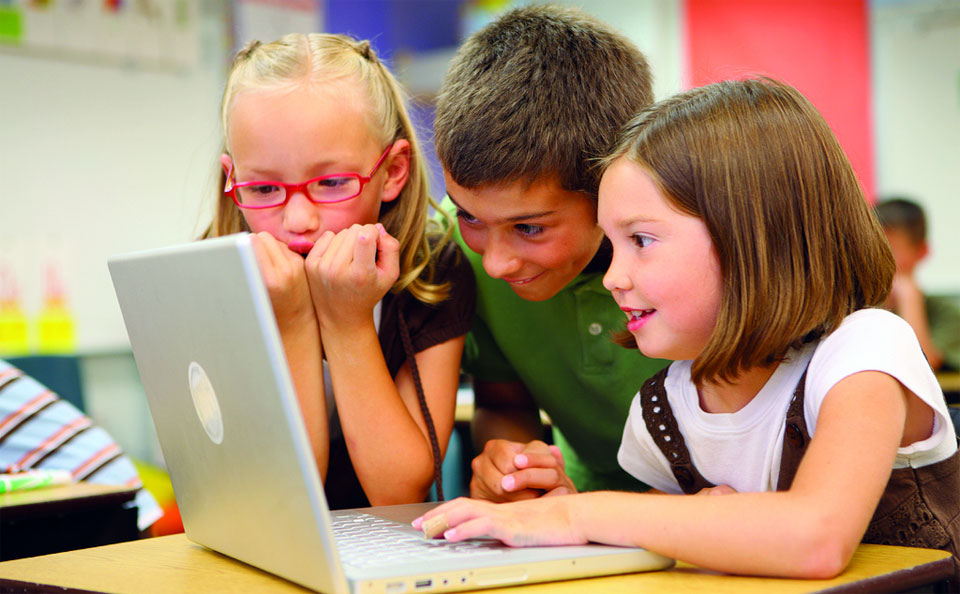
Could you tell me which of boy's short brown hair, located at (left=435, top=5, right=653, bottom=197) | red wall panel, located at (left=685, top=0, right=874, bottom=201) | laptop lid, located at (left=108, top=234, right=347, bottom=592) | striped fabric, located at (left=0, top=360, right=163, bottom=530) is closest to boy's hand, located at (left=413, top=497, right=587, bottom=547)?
laptop lid, located at (left=108, top=234, right=347, bottom=592)

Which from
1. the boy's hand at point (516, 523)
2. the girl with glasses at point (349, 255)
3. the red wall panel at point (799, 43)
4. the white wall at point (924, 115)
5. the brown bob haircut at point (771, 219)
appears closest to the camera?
the boy's hand at point (516, 523)

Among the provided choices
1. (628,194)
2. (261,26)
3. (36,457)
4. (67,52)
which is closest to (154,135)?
(67,52)

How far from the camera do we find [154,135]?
11.1 feet

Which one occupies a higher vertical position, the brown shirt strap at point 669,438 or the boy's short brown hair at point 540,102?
the boy's short brown hair at point 540,102

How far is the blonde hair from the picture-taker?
4.29ft

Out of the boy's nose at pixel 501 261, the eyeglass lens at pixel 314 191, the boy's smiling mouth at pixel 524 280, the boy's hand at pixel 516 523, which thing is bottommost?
the boy's hand at pixel 516 523

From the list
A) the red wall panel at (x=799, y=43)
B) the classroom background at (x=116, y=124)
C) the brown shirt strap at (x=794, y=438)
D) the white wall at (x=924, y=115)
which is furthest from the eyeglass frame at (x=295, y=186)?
the white wall at (x=924, y=115)

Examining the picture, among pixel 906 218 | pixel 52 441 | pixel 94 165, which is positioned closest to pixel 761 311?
pixel 52 441

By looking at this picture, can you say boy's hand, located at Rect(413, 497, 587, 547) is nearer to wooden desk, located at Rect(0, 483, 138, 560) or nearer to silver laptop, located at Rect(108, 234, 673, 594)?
silver laptop, located at Rect(108, 234, 673, 594)

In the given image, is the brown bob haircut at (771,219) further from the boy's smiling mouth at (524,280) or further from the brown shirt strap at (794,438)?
the boy's smiling mouth at (524,280)

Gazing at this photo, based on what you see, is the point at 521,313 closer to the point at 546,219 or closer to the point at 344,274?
the point at 546,219

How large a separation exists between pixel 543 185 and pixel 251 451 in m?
0.57

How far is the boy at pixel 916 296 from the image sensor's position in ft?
12.7

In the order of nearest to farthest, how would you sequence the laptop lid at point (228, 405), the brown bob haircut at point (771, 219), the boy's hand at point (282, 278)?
the laptop lid at point (228, 405) → the brown bob haircut at point (771, 219) → the boy's hand at point (282, 278)
